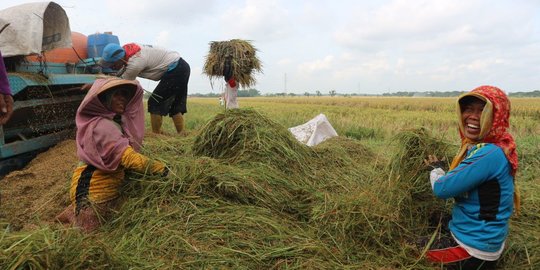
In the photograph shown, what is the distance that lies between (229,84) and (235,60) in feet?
1.46

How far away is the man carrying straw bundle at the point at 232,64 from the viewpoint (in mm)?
6855

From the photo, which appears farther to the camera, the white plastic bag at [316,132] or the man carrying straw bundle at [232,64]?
the man carrying straw bundle at [232,64]

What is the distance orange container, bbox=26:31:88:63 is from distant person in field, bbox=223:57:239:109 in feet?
7.35

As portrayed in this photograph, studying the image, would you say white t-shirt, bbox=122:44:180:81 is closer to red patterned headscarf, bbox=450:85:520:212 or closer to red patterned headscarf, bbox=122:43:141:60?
red patterned headscarf, bbox=122:43:141:60

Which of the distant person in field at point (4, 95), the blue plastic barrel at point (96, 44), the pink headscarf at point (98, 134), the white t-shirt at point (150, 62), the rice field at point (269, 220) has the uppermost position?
the blue plastic barrel at point (96, 44)

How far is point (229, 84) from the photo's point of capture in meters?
6.86

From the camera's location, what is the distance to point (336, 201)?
2.78m

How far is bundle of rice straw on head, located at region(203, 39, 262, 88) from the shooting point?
6.93m

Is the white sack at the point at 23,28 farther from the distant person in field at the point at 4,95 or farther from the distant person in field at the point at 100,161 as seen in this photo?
the distant person in field at the point at 100,161

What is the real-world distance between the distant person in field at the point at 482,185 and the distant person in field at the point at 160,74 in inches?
167

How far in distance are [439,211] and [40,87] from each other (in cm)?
431

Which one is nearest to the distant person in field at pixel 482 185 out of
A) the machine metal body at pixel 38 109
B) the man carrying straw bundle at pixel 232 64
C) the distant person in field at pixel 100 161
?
the distant person in field at pixel 100 161

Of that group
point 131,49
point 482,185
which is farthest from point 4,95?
point 482,185

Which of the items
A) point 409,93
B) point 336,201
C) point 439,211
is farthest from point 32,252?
point 409,93
